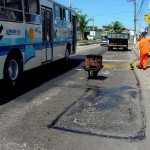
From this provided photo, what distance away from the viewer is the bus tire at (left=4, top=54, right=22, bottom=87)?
9.99 metres

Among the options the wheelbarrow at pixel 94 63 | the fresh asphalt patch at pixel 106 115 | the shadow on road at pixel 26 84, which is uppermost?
the wheelbarrow at pixel 94 63

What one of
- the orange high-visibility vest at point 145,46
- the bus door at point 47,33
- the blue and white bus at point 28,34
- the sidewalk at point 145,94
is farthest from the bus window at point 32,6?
the orange high-visibility vest at point 145,46

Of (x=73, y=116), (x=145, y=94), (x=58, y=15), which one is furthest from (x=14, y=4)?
(x=58, y=15)

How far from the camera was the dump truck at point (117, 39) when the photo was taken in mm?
36875

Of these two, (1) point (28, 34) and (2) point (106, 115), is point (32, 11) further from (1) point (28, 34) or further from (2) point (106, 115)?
(2) point (106, 115)

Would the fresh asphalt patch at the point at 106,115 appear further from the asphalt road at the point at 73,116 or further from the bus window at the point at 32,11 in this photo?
the bus window at the point at 32,11

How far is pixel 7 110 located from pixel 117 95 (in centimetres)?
355

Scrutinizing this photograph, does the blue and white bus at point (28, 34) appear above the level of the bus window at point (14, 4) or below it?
below

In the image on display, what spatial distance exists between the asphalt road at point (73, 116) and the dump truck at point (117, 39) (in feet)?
83.5

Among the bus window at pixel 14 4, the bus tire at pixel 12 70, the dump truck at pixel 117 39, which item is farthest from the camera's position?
the dump truck at pixel 117 39

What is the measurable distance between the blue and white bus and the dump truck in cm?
2044

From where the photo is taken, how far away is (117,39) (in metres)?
36.9

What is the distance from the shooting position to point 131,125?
6680 millimetres

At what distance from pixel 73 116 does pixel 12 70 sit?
4034mm
